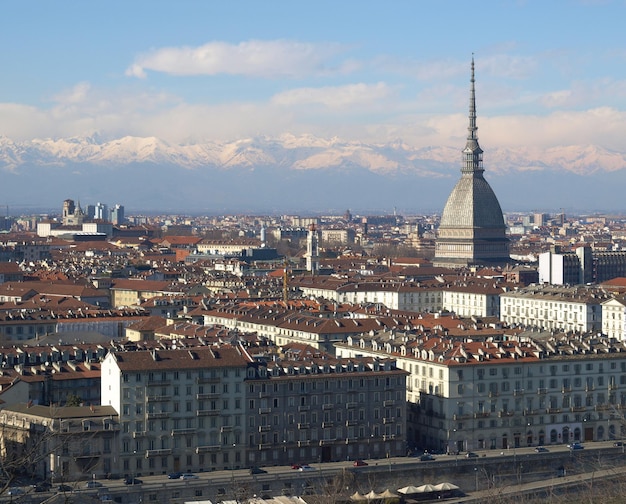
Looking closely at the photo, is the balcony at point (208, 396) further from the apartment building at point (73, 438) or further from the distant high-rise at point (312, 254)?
the distant high-rise at point (312, 254)

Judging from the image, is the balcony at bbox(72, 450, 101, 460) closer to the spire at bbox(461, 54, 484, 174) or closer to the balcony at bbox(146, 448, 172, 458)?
the balcony at bbox(146, 448, 172, 458)

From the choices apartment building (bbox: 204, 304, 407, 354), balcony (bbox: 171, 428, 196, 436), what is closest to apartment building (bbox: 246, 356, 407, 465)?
balcony (bbox: 171, 428, 196, 436)

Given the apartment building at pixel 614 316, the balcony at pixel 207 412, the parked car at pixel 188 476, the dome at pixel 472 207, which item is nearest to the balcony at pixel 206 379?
the balcony at pixel 207 412

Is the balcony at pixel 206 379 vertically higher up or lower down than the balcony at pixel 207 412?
higher up

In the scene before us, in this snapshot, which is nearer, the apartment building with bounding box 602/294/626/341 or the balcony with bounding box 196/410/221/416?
the balcony with bounding box 196/410/221/416

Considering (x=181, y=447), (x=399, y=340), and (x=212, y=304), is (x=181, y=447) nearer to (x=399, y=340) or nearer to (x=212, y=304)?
(x=399, y=340)

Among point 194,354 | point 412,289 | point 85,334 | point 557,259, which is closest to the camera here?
point 194,354

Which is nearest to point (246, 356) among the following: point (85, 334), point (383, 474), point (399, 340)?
point (383, 474)
